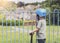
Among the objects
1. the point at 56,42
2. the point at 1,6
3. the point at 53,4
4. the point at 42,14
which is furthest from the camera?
the point at 53,4

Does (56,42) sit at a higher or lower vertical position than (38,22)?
lower

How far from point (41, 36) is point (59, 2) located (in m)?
9.67

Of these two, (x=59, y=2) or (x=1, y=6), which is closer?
(x=1, y=6)

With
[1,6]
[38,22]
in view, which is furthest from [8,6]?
[38,22]

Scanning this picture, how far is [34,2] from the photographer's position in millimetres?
14453

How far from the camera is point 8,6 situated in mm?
13977

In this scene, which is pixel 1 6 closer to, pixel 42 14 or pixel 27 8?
pixel 27 8

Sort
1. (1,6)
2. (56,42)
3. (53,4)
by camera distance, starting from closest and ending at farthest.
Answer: (56,42) → (1,6) → (53,4)

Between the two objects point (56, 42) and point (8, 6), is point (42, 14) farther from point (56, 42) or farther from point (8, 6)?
point (8, 6)

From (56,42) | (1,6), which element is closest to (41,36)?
(56,42)

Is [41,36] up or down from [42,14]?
down

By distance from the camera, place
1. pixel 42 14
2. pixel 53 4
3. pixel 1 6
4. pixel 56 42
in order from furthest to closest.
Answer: pixel 53 4
pixel 1 6
pixel 56 42
pixel 42 14

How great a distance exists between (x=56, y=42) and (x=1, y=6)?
6807 millimetres

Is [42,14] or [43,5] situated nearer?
[42,14]
